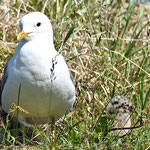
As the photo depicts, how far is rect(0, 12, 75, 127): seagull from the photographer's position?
12.1 feet

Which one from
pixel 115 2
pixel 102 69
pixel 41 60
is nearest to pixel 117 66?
pixel 102 69

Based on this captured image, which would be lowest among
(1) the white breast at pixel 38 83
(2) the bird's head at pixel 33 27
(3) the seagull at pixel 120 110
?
(3) the seagull at pixel 120 110

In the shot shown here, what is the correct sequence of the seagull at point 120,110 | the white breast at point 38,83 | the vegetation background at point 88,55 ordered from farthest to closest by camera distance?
the vegetation background at point 88,55
the seagull at point 120,110
the white breast at point 38,83

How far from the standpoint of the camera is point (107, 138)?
3.53 metres

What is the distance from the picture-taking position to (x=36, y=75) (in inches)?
145

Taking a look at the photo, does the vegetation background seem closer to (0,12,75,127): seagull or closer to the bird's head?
(0,12,75,127): seagull

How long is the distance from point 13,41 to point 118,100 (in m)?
2.00

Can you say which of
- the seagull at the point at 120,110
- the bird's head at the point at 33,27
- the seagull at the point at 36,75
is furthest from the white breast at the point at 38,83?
the seagull at the point at 120,110

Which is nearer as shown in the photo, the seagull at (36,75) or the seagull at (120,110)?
the seagull at (36,75)

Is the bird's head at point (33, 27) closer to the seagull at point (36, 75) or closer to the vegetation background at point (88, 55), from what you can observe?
the seagull at point (36, 75)

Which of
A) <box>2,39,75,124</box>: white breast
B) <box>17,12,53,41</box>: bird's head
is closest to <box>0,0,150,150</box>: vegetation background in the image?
<box>2,39,75,124</box>: white breast

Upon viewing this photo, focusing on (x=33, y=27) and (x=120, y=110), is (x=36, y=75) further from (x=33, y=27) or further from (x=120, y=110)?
(x=120, y=110)

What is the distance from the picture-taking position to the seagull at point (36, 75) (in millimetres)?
3693

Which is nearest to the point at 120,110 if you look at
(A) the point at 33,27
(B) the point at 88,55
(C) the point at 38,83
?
(C) the point at 38,83
